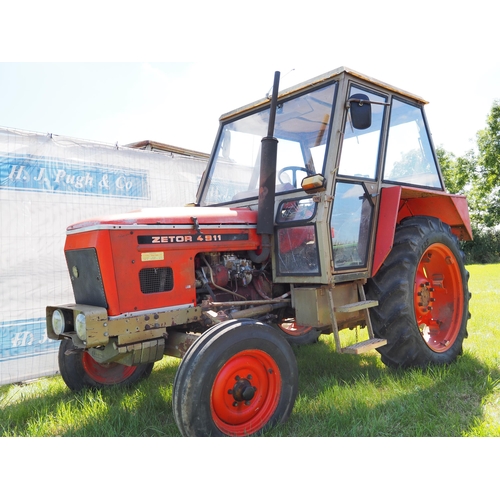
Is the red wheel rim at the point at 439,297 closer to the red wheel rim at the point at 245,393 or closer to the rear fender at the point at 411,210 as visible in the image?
the rear fender at the point at 411,210

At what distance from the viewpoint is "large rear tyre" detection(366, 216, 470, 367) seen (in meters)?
3.51

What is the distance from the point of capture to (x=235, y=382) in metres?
2.58

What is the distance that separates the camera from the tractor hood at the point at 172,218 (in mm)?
2768

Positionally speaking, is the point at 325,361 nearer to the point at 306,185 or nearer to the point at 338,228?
the point at 338,228

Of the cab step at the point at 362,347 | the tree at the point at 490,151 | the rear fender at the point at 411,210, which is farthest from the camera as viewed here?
the tree at the point at 490,151

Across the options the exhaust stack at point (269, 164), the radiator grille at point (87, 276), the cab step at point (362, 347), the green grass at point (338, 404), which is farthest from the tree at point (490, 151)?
the radiator grille at point (87, 276)

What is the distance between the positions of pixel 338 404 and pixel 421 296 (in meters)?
1.54

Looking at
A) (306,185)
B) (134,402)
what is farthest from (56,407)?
(306,185)

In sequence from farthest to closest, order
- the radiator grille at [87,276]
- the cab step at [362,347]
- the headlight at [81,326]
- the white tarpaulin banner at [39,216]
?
1. the white tarpaulin banner at [39,216]
2. the cab step at [362,347]
3. the radiator grille at [87,276]
4. the headlight at [81,326]

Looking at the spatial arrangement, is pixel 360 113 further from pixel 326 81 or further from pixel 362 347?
pixel 362 347

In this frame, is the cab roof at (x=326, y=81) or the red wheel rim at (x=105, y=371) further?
the red wheel rim at (x=105, y=371)

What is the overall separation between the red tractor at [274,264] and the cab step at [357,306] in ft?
0.05

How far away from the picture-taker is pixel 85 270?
114 inches

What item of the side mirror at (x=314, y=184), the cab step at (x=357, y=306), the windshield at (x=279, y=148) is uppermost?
the windshield at (x=279, y=148)
